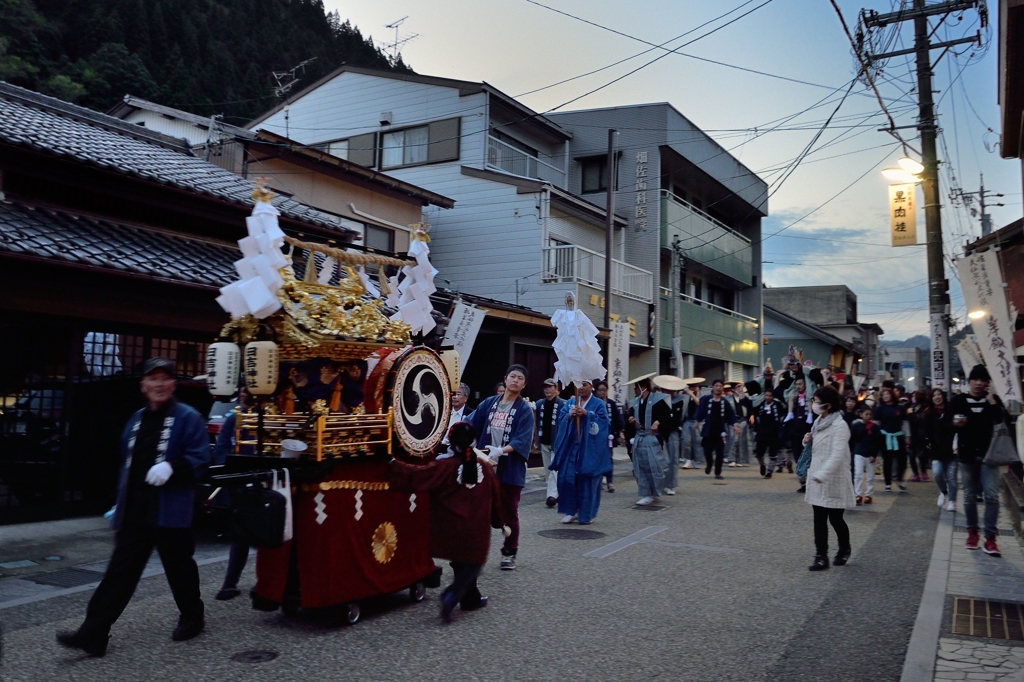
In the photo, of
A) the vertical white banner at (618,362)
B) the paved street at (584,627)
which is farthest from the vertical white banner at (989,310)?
the vertical white banner at (618,362)

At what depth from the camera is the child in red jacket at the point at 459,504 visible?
5977mm

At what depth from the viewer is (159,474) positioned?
524 cm

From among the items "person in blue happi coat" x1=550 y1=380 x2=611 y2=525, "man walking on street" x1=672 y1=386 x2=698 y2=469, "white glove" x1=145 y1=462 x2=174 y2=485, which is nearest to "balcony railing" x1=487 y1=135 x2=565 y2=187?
"man walking on street" x1=672 y1=386 x2=698 y2=469

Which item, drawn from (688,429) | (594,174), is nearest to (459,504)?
(688,429)

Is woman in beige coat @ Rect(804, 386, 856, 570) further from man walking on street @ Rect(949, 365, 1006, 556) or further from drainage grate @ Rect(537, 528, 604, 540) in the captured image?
drainage grate @ Rect(537, 528, 604, 540)

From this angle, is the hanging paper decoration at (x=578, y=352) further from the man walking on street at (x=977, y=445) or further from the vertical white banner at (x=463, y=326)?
the man walking on street at (x=977, y=445)

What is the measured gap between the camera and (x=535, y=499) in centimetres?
1343

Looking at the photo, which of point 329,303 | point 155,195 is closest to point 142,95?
point 155,195

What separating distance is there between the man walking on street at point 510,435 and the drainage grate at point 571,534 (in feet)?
6.13

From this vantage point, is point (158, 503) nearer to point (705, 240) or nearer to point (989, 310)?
point (989, 310)

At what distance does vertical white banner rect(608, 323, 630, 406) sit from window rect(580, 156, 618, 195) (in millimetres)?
12492

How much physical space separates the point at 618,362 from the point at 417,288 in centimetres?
876

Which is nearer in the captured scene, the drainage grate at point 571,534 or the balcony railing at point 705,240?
the drainage grate at point 571,534

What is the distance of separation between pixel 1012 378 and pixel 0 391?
451 inches
